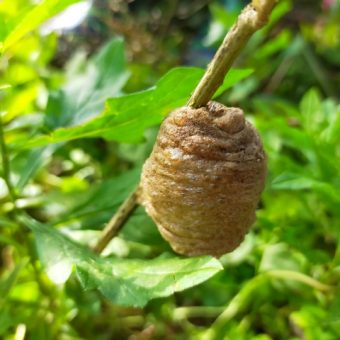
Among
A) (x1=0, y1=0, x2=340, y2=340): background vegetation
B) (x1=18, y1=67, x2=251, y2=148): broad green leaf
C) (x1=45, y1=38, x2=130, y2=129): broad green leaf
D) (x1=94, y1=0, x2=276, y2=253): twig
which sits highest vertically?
(x1=94, y1=0, x2=276, y2=253): twig

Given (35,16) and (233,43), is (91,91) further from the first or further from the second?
(233,43)

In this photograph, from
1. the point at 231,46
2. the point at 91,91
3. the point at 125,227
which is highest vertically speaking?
the point at 231,46

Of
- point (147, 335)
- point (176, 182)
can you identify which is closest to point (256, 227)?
point (147, 335)

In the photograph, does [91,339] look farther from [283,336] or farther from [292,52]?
[292,52]

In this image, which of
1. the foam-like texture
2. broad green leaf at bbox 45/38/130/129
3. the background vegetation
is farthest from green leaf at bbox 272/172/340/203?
broad green leaf at bbox 45/38/130/129

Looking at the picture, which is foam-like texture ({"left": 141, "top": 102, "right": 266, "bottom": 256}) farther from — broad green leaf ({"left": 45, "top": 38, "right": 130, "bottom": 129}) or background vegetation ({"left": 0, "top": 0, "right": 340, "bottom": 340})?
broad green leaf ({"left": 45, "top": 38, "right": 130, "bottom": 129})

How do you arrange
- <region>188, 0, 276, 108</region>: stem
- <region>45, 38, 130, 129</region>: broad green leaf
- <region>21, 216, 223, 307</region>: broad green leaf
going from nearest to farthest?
<region>188, 0, 276, 108</region>: stem, <region>21, 216, 223, 307</region>: broad green leaf, <region>45, 38, 130, 129</region>: broad green leaf

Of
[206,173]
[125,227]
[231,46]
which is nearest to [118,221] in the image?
[125,227]
